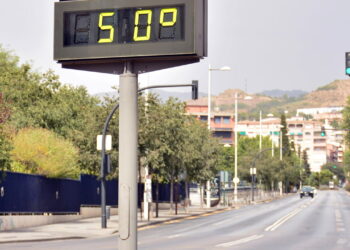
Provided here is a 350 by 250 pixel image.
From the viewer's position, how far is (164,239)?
100ft

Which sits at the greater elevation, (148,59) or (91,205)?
(148,59)

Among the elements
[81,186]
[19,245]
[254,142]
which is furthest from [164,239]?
[254,142]

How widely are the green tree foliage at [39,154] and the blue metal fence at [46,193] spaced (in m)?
0.73

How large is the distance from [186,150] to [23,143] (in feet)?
54.5

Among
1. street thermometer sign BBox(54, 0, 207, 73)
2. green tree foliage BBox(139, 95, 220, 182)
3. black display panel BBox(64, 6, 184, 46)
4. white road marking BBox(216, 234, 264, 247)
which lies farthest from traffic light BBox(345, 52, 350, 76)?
black display panel BBox(64, 6, 184, 46)

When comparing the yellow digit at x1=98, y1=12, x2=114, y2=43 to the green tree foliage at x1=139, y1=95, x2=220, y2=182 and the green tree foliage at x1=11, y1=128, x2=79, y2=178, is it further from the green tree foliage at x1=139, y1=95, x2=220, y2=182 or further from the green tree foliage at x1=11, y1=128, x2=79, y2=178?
the green tree foliage at x1=139, y1=95, x2=220, y2=182

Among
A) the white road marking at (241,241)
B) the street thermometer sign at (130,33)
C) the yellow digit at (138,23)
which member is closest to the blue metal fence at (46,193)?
the white road marking at (241,241)

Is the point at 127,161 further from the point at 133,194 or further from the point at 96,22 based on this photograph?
the point at 96,22

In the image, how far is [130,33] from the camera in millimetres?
9203

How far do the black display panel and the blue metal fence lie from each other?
23989 mm

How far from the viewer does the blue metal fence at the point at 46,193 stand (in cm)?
3656

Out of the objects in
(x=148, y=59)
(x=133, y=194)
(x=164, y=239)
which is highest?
(x=148, y=59)

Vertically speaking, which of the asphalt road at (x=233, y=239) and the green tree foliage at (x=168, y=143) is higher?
the green tree foliage at (x=168, y=143)

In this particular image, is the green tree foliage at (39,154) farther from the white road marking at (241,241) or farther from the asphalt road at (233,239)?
the white road marking at (241,241)
